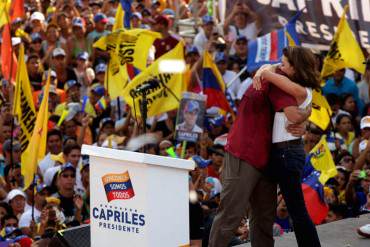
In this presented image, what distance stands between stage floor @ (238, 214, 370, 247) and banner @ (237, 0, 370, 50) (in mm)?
4906

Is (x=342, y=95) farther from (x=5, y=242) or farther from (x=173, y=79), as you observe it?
(x=5, y=242)

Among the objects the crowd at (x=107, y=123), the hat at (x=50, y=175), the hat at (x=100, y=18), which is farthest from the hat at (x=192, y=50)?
the hat at (x=50, y=175)

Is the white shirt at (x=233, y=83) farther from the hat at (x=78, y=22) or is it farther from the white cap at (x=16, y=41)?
the white cap at (x=16, y=41)

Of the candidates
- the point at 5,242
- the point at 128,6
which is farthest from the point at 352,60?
the point at 5,242

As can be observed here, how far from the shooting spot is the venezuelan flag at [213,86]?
1245 cm

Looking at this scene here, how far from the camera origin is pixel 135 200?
5.89 meters

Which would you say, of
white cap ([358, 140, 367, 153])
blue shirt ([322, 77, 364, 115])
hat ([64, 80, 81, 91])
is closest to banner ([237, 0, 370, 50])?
blue shirt ([322, 77, 364, 115])

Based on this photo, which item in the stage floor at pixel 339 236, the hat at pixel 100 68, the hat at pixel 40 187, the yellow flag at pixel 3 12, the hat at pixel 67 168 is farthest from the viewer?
the hat at pixel 100 68

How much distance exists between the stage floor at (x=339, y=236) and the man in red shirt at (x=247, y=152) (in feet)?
2.69

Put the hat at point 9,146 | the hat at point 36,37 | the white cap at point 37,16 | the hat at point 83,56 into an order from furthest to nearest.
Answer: the white cap at point 37,16, the hat at point 36,37, the hat at point 83,56, the hat at point 9,146

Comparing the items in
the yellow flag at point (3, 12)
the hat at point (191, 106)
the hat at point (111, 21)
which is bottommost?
the hat at point (191, 106)

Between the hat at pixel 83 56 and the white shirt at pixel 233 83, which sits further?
the hat at pixel 83 56

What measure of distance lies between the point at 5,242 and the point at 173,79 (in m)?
3.94

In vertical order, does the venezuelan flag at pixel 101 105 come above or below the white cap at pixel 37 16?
below
